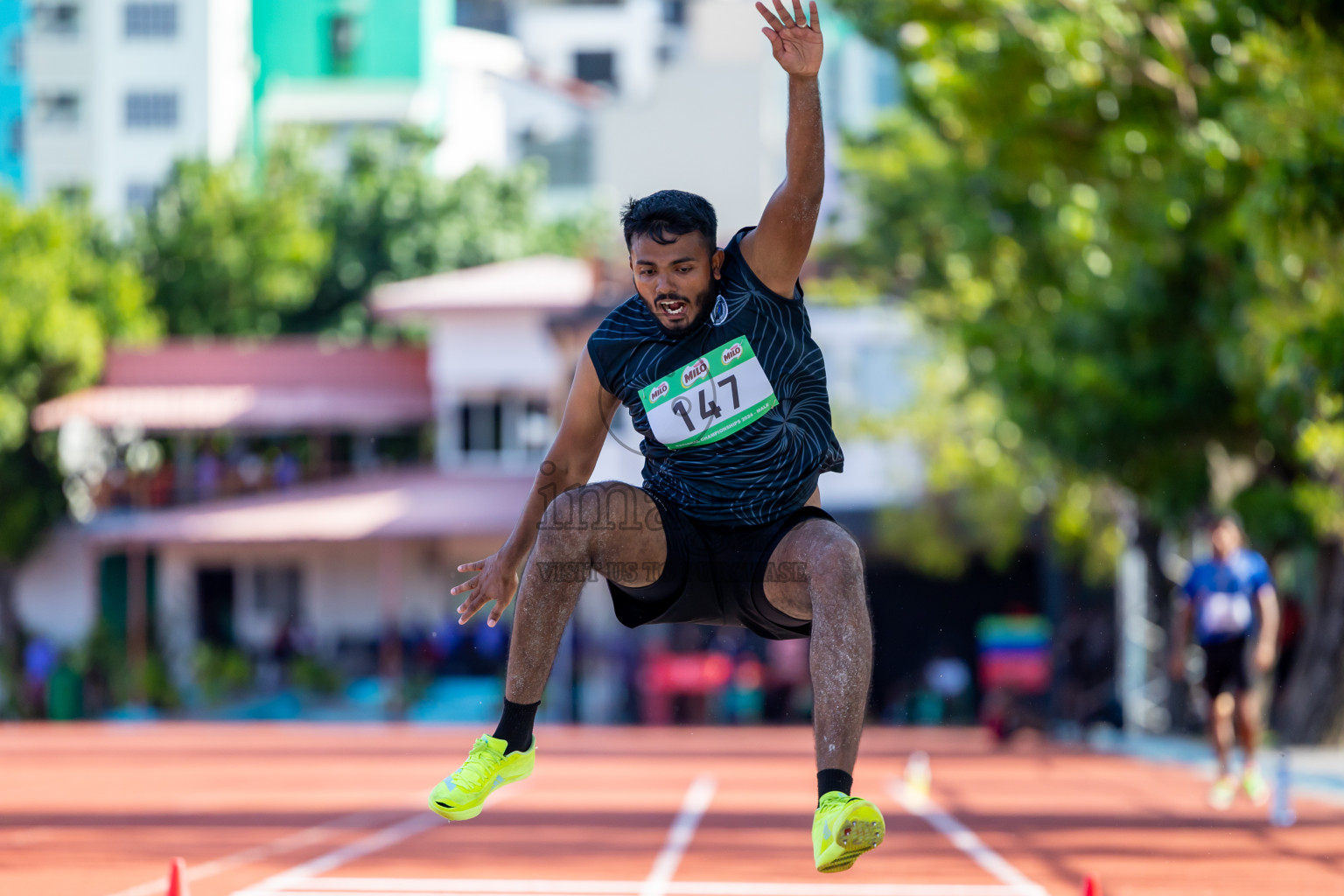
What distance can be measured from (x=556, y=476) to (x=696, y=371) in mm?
516

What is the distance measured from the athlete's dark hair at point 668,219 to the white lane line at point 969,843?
4027 mm

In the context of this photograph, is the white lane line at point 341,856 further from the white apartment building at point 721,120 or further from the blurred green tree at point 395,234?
the blurred green tree at point 395,234

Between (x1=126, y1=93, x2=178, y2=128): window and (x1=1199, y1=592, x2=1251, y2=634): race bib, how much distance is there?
140 feet

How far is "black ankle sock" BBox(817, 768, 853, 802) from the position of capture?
4.29 m

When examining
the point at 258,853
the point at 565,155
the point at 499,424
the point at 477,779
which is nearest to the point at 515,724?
the point at 477,779

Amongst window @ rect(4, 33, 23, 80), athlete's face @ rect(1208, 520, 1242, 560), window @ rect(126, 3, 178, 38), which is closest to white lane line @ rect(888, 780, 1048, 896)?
athlete's face @ rect(1208, 520, 1242, 560)

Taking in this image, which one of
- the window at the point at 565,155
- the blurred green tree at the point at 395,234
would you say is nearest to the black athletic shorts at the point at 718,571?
the blurred green tree at the point at 395,234

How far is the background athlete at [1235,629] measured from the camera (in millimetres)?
11414

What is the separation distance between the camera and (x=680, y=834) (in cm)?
1070

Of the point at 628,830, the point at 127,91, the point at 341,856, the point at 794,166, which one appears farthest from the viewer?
the point at 127,91

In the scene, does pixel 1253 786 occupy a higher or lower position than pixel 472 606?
lower

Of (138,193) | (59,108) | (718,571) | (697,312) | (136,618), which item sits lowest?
(136,618)

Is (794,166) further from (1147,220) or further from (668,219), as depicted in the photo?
(1147,220)

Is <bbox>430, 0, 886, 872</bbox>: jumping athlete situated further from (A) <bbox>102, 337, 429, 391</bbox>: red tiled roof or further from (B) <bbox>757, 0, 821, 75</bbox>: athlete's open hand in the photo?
(A) <bbox>102, 337, 429, 391</bbox>: red tiled roof
